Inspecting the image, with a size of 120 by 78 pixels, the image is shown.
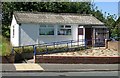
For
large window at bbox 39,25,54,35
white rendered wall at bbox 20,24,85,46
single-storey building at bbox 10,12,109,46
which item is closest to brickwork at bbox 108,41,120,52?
single-storey building at bbox 10,12,109,46

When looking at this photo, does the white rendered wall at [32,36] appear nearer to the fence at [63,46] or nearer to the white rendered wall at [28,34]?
A: the white rendered wall at [28,34]

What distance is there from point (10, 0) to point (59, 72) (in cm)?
2402

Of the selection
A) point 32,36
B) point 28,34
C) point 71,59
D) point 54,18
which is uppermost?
point 54,18

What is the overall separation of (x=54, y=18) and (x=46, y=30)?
1.79 m

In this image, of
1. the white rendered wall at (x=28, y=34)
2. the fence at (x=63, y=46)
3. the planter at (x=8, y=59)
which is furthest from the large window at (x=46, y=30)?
the planter at (x=8, y=59)

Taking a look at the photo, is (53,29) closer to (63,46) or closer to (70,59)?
(63,46)

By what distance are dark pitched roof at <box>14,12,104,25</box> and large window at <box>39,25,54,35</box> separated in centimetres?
47

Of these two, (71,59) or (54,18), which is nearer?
(71,59)

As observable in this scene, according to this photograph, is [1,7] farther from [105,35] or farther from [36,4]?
[105,35]

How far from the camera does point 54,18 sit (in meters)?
31.1

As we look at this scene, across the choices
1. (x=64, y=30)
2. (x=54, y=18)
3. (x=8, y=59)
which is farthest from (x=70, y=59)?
(x=54, y=18)

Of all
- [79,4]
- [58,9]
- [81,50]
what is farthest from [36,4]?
[81,50]

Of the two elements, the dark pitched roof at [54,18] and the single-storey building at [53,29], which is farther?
the dark pitched roof at [54,18]

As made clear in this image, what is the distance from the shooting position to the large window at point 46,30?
29812 mm
